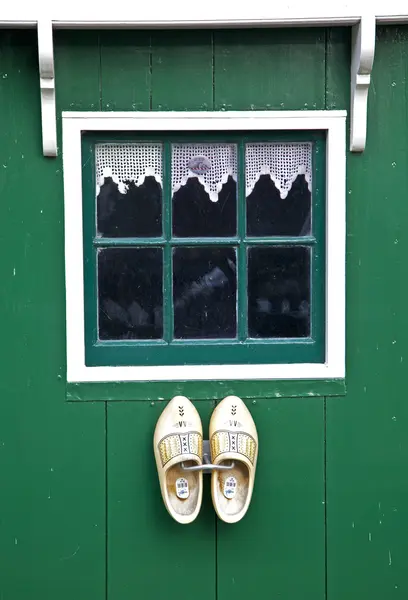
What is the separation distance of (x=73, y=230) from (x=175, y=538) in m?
1.03

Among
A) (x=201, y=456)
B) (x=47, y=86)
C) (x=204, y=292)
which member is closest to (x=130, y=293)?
(x=204, y=292)

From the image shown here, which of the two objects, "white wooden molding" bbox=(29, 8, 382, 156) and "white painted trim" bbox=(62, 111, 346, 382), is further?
"white painted trim" bbox=(62, 111, 346, 382)

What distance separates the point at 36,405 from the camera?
255cm

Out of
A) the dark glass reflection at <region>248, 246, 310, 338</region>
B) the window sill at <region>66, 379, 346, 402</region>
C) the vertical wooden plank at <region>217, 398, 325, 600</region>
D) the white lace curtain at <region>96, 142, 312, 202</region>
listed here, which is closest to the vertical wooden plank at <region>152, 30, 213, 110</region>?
the white lace curtain at <region>96, 142, 312, 202</region>

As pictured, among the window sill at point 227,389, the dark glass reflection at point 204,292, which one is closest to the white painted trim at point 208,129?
the window sill at point 227,389

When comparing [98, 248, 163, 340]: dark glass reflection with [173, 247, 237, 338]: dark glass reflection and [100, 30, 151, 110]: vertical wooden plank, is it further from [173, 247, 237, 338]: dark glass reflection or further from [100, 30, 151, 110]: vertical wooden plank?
[100, 30, 151, 110]: vertical wooden plank

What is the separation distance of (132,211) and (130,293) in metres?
0.26

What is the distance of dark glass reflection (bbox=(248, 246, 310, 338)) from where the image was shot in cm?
→ 260

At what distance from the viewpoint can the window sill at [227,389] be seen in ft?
8.39

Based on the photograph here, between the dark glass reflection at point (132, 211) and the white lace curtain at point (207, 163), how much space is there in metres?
0.02

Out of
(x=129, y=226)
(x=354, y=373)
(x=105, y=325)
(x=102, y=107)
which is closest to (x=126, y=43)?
(x=102, y=107)

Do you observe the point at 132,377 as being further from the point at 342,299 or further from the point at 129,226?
the point at 342,299

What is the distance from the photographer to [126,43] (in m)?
2.51

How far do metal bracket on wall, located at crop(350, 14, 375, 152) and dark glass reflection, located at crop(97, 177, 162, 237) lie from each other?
2.09 feet
